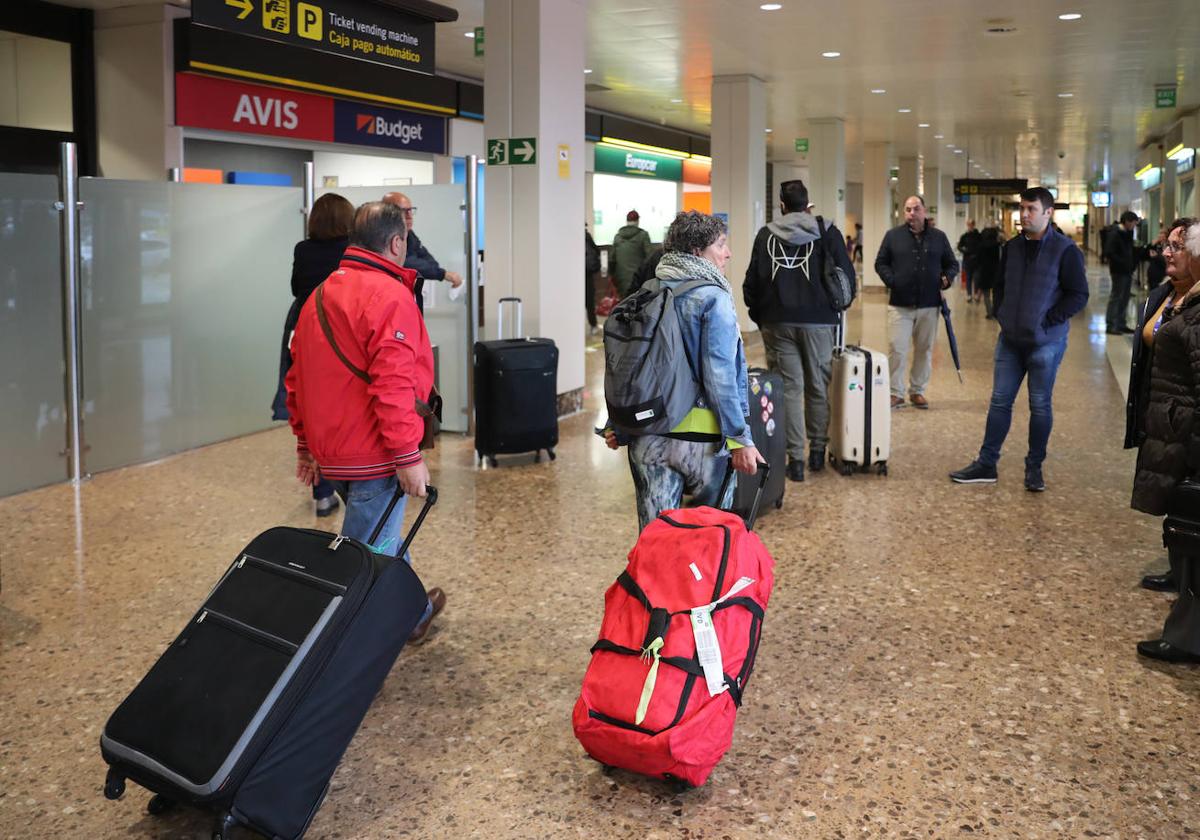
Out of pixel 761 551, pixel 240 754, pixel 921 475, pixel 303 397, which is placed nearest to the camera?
pixel 240 754

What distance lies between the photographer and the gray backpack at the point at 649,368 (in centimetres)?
347

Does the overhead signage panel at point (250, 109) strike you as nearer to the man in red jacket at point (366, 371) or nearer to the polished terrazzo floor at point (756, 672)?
the polished terrazzo floor at point (756, 672)

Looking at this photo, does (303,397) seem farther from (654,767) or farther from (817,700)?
(817,700)

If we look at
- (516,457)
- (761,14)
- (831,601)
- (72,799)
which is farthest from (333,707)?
(761,14)

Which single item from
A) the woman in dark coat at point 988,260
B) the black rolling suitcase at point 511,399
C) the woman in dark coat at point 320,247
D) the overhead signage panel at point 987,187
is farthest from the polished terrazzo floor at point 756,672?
the overhead signage panel at point 987,187

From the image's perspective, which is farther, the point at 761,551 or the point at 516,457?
the point at 516,457

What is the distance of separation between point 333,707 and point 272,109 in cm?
980

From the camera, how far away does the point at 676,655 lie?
113 inches

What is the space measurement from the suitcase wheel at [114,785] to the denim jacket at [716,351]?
1.94 metres

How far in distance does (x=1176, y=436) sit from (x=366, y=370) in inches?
108

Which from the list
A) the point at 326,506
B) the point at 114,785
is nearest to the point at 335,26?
the point at 326,506

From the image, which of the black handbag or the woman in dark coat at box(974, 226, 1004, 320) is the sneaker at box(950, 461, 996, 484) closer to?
the black handbag

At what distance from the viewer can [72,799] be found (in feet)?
9.60

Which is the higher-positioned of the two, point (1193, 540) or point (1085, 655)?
point (1193, 540)
